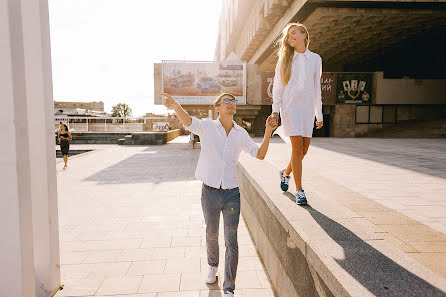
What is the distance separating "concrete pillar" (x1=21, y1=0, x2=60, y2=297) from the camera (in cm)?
243

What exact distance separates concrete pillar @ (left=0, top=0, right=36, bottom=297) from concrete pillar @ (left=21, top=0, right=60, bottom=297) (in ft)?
0.86

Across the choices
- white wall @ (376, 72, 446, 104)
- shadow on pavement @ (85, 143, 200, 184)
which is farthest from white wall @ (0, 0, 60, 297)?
white wall @ (376, 72, 446, 104)

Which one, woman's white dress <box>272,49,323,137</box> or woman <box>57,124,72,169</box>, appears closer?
woman's white dress <box>272,49,323,137</box>

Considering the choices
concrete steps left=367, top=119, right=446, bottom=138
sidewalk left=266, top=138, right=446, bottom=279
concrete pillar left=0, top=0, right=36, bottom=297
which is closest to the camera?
concrete pillar left=0, top=0, right=36, bottom=297

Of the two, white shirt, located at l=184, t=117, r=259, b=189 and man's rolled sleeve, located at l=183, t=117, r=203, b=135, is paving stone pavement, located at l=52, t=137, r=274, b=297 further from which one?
man's rolled sleeve, located at l=183, t=117, r=203, b=135

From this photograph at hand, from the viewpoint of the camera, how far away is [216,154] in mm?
2570

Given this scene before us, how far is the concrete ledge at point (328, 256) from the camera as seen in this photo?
1.43 metres

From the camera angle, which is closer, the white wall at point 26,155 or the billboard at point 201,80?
the white wall at point 26,155

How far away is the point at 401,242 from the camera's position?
2.21 meters

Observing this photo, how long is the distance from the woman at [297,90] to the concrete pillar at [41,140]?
6.98ft

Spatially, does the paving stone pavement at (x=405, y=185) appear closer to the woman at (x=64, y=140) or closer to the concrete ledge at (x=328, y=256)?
the concrete ledge at (x=328, y=256)

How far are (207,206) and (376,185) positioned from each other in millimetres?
3387

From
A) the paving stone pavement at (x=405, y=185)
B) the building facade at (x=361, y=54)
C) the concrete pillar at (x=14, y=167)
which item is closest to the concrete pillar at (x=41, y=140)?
the concrete pillar at (x=14, y=167)

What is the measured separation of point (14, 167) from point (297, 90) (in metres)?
2.51
